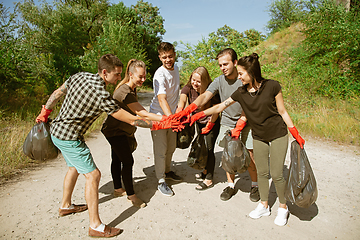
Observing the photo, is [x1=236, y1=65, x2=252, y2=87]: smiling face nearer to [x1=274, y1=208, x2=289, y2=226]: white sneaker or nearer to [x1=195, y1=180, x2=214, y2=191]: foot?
[x1=274, y1=208, x2=289, y2=226]: white sneaker

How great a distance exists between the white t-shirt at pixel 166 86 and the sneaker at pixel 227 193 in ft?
5.00

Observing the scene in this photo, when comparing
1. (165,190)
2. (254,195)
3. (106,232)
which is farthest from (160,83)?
(254,195)

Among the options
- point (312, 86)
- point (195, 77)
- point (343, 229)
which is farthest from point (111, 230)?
point (312, 86)

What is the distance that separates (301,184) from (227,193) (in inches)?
46.3

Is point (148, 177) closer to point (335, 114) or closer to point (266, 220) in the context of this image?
point (266, 220)

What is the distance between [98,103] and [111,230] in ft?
4.85

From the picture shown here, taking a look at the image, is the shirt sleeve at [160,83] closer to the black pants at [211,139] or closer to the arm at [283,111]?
the black pants at [211,139]

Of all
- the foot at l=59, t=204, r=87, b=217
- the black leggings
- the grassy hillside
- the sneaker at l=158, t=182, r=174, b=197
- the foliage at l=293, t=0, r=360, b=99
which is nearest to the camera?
the foot at l=59, t=204, r=87, b=217

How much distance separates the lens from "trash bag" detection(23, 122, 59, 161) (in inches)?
120

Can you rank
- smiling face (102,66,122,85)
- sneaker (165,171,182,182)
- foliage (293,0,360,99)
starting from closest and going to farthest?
smiling face (102,66,122,85)
sneaker (165,171,182,182)
foliage (293,0,360,99)

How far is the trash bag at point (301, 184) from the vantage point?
108 inches

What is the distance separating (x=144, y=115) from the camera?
11.0 feet

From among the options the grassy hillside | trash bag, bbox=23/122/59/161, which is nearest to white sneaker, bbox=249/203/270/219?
trash bag, bbox=23/122/59/161

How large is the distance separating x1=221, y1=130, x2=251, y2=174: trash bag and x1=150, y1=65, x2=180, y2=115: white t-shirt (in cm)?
112
